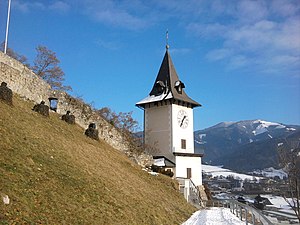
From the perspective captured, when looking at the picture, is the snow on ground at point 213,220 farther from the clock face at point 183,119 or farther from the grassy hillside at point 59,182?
the clock face at point 183,119

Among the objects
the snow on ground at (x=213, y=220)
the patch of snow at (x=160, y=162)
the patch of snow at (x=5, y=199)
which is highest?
the patch of snow at (x=160, y=162)

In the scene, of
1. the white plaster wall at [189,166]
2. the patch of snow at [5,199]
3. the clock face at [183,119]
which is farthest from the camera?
the clock face at [183,119]

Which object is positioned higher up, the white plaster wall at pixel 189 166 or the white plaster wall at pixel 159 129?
the white plaster wall at pixel 159 129

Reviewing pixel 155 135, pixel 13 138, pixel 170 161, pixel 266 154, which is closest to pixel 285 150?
pixel 170 161

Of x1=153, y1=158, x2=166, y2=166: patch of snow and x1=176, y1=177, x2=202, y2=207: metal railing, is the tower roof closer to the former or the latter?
x1=153, y1=158, x2=166, y2=166: patch of snow

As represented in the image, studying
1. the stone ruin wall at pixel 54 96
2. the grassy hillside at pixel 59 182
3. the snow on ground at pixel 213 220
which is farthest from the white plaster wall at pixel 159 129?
the snow on ground at pixel 213 220

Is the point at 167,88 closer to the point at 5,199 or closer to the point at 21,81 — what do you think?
the point at 21,81

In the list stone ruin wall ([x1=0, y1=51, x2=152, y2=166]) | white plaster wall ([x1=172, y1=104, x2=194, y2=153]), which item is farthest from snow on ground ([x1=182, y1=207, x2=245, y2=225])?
white plaster wall ([x1=172, y1=104, x2=194, y2=153])

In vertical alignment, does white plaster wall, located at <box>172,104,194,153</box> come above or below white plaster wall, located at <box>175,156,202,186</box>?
above

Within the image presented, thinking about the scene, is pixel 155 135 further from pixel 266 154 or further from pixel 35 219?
pixel 266 154

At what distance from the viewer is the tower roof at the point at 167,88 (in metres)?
34.2

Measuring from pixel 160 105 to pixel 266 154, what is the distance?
546 feet

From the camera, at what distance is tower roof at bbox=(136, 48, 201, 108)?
34.2 m

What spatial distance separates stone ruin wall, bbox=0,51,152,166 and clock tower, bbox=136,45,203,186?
520 centimetres
